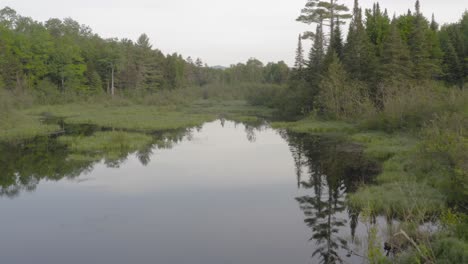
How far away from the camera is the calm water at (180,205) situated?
38.0 feet

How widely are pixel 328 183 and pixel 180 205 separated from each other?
21.8 ft

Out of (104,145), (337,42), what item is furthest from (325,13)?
(104,145)

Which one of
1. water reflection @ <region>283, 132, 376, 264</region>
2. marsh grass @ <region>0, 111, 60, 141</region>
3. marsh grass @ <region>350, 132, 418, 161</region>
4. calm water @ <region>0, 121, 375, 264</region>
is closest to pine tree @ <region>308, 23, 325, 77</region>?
water reflection @ <region>283, 132, 376, 264</region>

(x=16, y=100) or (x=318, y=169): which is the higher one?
(x=16, y=100)

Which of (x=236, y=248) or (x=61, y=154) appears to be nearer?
(x=236, y=248)

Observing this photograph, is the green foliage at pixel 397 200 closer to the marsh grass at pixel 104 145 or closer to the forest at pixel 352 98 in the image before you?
the forest at pixel 352 98

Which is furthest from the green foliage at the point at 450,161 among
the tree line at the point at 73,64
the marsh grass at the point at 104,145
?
the tree line at the point at 73,64

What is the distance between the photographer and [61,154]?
78.6 feet

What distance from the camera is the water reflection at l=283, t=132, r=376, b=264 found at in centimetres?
1202

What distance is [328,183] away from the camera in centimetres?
1819

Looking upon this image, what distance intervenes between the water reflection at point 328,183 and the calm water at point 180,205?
44mm

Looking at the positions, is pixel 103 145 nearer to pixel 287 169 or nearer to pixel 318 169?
pixel 287 169

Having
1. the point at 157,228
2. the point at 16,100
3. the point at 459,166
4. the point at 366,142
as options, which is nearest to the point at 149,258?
the point at 157,228

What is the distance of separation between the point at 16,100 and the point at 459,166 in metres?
49.1
